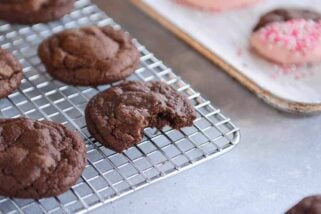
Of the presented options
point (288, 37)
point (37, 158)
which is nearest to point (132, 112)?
point (37, 158)

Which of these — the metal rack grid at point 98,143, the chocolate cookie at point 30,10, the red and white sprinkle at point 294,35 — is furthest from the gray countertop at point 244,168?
the chocolate cookie at point 30,10

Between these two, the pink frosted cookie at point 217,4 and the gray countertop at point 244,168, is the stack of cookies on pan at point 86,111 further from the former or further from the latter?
the pink frosted cookie at point 217,4

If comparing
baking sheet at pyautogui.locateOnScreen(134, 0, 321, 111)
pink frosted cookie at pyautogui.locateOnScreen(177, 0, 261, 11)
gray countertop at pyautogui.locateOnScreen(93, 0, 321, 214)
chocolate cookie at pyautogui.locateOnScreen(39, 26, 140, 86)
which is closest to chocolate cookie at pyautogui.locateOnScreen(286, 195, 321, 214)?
gray countertop at pyautogui.locateOnScreen(93, 0, 321, 214)

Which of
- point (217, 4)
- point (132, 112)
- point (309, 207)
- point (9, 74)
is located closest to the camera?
point (309, 207)

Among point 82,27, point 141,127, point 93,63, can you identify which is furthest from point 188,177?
point 82,27

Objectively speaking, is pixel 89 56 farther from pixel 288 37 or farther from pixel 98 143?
pixel 288 37

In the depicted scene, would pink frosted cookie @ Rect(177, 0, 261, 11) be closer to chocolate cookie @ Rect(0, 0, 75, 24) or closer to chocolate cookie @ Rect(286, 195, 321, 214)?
chocolate cookie @ Rect(0, 0, 75, 24)
